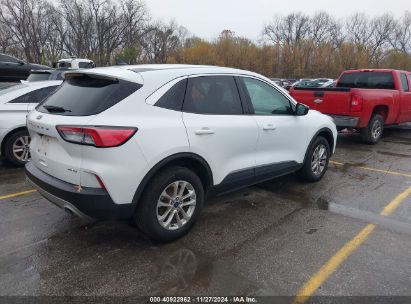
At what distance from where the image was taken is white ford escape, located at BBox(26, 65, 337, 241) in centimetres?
318

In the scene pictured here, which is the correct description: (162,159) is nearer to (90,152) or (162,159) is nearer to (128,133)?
(128,133)

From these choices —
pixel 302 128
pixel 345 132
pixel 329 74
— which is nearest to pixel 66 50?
pixel 329 74

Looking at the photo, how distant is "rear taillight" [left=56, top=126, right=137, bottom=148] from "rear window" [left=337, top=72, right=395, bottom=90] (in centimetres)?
840

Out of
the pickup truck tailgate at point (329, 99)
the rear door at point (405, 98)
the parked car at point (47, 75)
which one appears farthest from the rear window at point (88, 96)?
the rear door at point (405, 98)

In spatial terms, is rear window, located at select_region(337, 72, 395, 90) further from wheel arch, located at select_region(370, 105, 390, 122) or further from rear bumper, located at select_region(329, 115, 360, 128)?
rear bumper, located at select_region(329, 115, 360, 128)

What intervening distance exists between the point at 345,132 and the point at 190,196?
27.6 feet

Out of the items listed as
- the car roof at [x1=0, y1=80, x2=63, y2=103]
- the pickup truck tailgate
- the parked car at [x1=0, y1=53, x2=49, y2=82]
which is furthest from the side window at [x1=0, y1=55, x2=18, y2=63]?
the pickup truck tailgate

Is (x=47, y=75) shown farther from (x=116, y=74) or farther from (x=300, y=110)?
(x=300, y=110)

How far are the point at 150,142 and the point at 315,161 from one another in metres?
3.39

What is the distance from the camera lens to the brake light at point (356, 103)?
26.8 feet

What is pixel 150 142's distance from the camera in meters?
3.32

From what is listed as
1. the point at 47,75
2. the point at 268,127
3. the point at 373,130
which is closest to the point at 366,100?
the point at 373,130

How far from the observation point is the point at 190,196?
3.83 meters

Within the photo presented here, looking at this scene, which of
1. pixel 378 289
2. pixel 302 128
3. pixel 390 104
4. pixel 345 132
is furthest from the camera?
pixel 345 132
